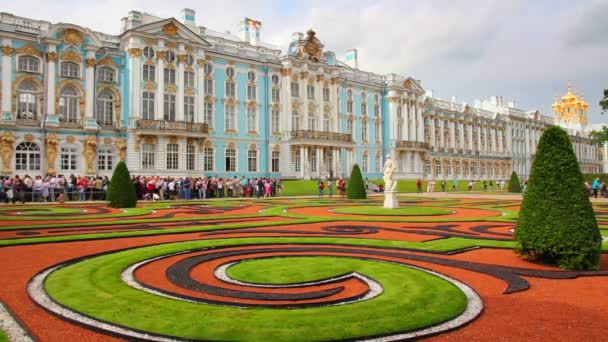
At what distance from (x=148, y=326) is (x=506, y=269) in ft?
18.9

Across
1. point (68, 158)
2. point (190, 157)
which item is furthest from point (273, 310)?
point (190, 157)

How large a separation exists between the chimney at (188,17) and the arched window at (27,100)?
14.2 meters

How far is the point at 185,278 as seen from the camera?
23.1 ft

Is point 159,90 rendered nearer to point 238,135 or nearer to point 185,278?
point 238,135

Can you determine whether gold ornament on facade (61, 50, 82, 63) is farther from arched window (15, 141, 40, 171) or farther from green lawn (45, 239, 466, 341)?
green lawn (45, 239, 466, 341)

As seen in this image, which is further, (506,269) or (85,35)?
(85,35)

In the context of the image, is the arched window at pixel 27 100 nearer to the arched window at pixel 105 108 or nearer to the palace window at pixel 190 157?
the arched window at pixel 105 108

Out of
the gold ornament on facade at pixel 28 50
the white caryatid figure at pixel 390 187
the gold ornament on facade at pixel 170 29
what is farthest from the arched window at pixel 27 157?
the white caryatid figure at pixel 390 187

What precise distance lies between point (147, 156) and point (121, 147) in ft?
6.93

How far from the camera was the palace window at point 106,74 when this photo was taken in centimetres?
3819

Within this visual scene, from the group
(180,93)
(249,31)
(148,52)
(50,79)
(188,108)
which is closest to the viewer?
(50,79)

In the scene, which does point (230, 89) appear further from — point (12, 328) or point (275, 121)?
point (12, 328)

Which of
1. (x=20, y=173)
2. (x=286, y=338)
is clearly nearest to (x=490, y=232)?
(x=286, y=338)

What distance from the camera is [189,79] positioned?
42.0 m
